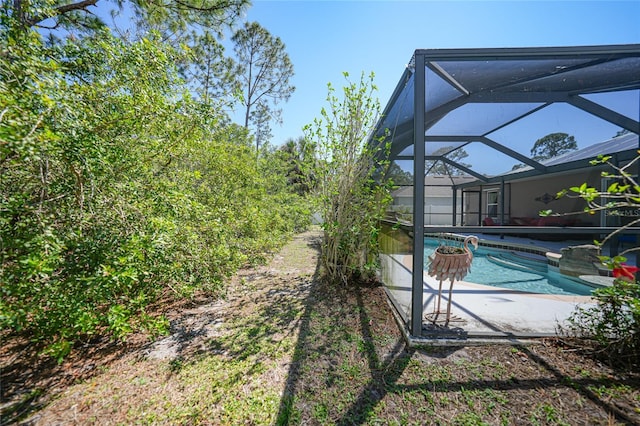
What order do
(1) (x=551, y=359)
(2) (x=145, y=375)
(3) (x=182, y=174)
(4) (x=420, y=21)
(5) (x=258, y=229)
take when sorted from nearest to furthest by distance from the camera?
(2) (x=145, y=375)
(1) (x=551, y=359)
(3) (x=182, y=174)
(4) (x=420, y=21)
(5) (x=258, y=229)

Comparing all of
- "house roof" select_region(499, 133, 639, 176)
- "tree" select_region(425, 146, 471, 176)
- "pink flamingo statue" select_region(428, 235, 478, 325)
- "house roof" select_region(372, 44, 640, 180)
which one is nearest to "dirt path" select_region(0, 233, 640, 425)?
"pink flamingo statue" select_region(428, 235, 478, 325)

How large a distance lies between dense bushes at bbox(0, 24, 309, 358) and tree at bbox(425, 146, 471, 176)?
6.68 m

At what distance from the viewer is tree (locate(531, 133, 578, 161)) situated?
16.9ft

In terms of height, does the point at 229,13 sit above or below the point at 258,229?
above

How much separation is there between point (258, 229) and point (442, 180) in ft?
32.5

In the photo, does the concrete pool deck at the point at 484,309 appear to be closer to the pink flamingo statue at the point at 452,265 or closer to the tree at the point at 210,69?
the pink flamingo statue at the point at 452,265

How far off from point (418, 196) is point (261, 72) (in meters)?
14.4

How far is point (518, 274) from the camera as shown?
648cm

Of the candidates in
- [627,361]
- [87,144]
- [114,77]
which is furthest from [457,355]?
[114,77]

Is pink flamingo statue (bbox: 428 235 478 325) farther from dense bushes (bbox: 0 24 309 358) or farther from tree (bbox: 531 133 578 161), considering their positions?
tree (bbox: 531 133 578 161)

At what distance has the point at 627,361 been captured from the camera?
2.25m

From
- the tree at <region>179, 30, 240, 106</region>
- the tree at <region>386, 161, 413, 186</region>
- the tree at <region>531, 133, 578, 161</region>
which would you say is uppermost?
the tree at <region>179, 30, 240, 106</region>

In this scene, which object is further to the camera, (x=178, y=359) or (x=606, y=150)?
(x=606, y=150)

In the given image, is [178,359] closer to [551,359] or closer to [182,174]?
[182,174]
